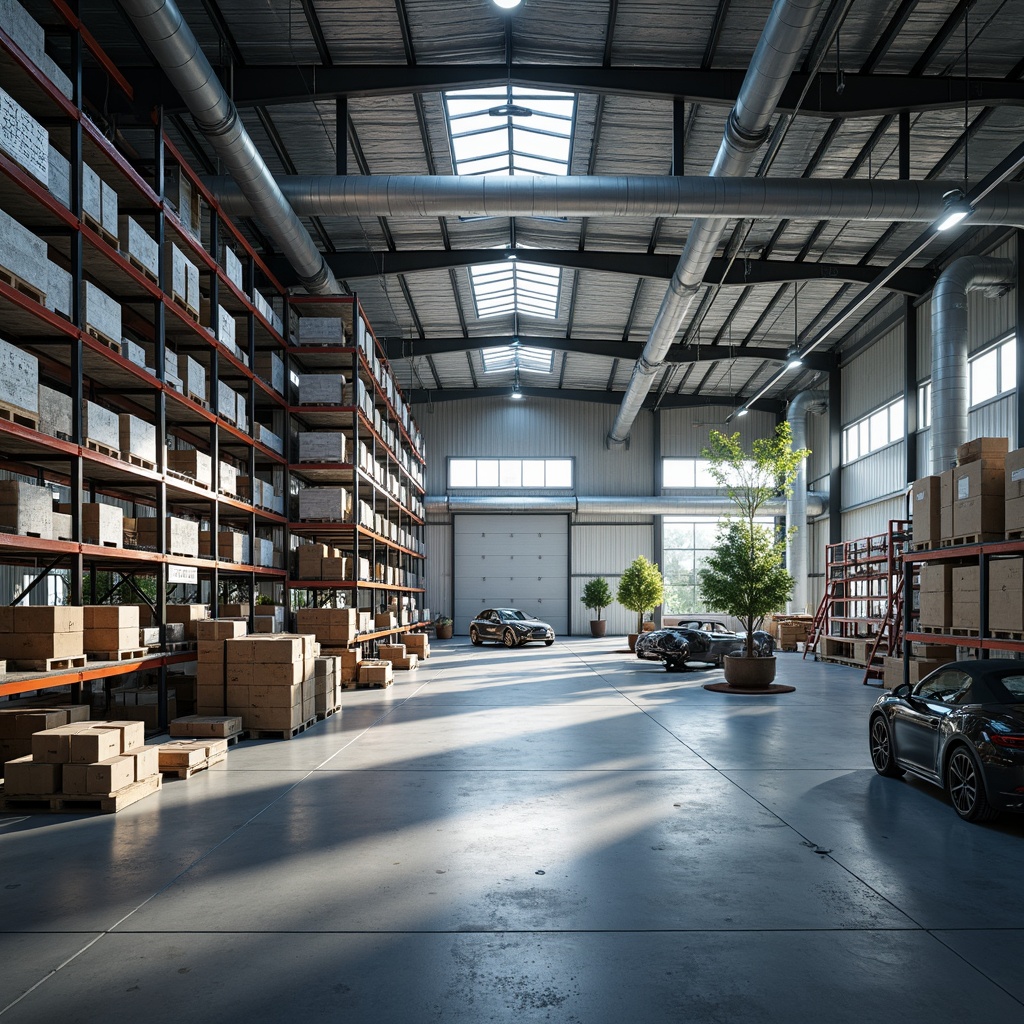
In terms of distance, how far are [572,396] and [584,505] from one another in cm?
532

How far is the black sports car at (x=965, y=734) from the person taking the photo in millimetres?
6543

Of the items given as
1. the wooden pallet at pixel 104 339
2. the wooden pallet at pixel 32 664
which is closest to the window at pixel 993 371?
the wooden pallet at pixel 104 339

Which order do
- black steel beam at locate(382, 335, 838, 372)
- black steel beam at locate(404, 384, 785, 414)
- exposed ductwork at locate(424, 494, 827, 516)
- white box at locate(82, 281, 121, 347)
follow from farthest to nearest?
black steel beam at locate(404, 384, 785, 414) → exposed ductwork at locate(424, 494, 827, 516) → black steel beam at locate(382, 335, 838, 372) → white box at locate(82, 281, 121, 347)

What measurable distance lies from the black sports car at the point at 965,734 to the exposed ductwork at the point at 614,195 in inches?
367

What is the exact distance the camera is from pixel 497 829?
6.66 m

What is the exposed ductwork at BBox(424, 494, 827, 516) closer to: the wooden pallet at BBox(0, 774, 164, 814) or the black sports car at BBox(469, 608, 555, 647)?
the black sports car at BBox(469, 608, 555, 647)

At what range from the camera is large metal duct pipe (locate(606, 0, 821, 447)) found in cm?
1006

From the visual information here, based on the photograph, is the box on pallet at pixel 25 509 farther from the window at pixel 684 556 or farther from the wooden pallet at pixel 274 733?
the window at pixel 684 556

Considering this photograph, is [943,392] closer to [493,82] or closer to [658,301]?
[658,301]

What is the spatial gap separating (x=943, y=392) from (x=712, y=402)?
18.6 m

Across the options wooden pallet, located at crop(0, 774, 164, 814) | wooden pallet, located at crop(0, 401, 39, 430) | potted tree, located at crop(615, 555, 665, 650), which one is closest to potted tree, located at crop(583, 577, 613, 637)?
potted tree, located at crop(615, 555, 665, 650)

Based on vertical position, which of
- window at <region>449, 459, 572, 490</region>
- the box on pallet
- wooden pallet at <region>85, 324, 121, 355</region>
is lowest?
the box on pallet

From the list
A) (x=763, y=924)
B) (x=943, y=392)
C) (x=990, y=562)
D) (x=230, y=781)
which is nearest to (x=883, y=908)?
(x=763, y=924)

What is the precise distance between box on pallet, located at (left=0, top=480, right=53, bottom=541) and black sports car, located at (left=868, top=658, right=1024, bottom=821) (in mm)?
8733
